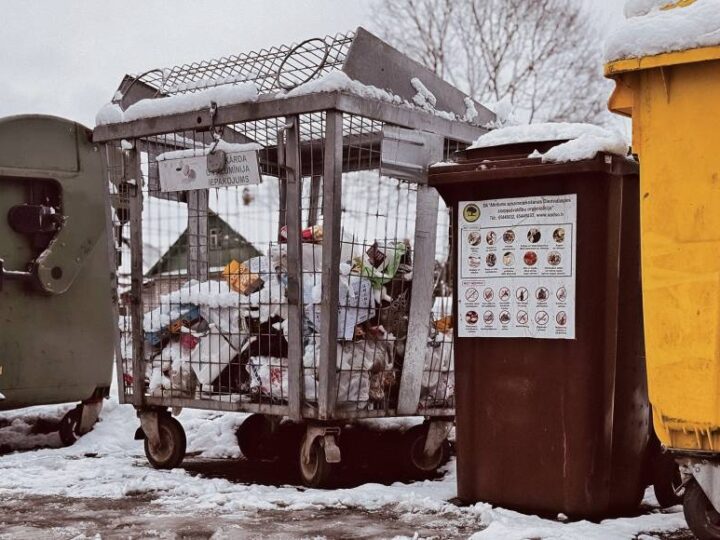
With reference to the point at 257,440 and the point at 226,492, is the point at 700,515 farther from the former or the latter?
the point at 257,440

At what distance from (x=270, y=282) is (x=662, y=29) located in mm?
2306

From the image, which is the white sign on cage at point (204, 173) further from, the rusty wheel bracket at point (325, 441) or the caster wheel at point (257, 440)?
the caster wheel at point (257, 440)

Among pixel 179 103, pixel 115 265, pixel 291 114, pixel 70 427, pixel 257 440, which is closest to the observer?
pixel 291 114

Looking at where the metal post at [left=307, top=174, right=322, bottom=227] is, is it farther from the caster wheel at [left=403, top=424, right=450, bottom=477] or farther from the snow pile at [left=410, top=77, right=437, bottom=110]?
the caster wheel at [left=403, top=424, right=450, bottom=477]

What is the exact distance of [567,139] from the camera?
14.4ft

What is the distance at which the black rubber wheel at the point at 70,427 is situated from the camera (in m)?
6.81

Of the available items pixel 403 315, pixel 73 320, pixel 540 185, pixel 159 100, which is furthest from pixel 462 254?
pixel 73 320

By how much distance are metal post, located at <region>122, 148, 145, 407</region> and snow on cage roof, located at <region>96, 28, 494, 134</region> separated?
266mm

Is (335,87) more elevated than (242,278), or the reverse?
(335,87)

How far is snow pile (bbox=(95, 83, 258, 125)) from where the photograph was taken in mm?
5199

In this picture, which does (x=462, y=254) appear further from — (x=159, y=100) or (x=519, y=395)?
(x=159, y=100)

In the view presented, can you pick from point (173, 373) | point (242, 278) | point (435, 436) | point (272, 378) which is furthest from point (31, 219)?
point (435, 436)

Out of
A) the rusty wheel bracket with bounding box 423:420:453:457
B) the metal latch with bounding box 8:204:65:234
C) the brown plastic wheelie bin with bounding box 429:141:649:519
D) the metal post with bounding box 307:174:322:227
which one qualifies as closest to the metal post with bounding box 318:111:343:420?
the metal post with bounding box 307:174:322:227

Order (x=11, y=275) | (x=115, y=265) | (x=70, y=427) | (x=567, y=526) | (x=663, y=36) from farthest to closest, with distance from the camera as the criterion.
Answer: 1. (x=70, y=427)
2. (x=11, y=275)
3. (x=115, y=265)
4. (x=567, y=526)
5. (x=663, y=36)
